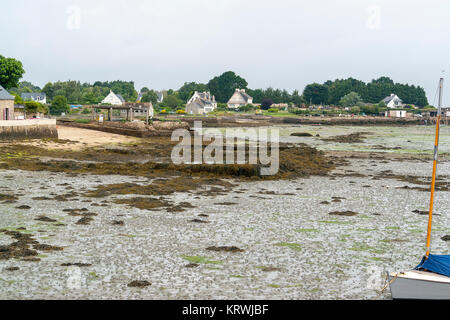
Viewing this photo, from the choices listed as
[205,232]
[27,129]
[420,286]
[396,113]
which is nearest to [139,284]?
[205,232]

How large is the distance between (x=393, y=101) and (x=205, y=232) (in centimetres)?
14611

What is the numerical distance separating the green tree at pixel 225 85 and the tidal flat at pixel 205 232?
140725mm

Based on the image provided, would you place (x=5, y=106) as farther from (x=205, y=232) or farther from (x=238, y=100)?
(x=238, y=100)

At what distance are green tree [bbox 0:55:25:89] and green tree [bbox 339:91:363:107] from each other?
106175 millimetres

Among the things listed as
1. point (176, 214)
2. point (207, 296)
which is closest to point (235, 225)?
point (176, 214)

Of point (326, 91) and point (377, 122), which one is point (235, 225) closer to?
point (377, 122)

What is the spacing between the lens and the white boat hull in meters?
9.79

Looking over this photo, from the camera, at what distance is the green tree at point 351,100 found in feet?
470

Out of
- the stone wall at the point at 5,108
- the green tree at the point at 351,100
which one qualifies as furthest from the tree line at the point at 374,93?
the stone wall at the point at 5,108

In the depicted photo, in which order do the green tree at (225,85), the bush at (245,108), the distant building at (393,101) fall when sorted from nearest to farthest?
the bush at (245,108) < the distant building at (393,101) < the green tree at (225,85)

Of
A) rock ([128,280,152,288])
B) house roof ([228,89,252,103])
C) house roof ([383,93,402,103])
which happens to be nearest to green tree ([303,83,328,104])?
house roof ([228,89,252,103])

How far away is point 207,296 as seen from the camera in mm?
10016

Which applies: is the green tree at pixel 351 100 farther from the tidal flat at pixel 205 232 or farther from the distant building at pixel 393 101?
the tidal flat at pixel 205 232

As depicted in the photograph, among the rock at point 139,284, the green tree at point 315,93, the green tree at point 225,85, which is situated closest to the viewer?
the rock at point 139,284
